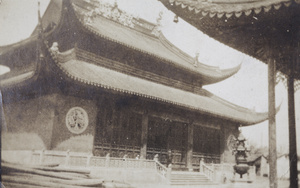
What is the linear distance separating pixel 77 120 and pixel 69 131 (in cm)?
52

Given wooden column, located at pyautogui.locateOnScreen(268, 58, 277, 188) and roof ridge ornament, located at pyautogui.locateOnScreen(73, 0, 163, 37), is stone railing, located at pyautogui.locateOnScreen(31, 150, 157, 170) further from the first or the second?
wooden column, located at pyautogui.locateOnScreen(268, 58, 277, 188)

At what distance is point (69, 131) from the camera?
10383 mm

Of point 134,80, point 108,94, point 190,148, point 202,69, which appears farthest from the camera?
point 202,69

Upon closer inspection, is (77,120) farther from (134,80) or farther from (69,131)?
(134,80)

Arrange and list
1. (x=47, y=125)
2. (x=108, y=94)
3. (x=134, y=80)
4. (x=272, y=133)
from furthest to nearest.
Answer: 1. (x=134, y=80)
2. (x=108, y=94)
3. (x=47, y=125)
4. (x=272, y=133)

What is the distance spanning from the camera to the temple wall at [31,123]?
1006cm

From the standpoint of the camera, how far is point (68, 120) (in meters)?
10.4

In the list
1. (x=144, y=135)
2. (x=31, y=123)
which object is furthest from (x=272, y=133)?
(x=31, y=123)

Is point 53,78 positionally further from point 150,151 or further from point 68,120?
point 150,151

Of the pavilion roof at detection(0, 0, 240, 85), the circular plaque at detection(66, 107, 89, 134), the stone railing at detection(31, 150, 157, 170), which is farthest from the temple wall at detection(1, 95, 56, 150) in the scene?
the pavilion roof at detection(0, 0, 240, 85)

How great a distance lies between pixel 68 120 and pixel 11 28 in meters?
5.63

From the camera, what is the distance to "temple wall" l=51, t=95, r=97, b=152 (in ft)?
33.1

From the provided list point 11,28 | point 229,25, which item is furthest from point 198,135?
point 11,28

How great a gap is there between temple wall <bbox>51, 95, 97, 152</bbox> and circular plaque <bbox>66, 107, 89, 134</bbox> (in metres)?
0.10
